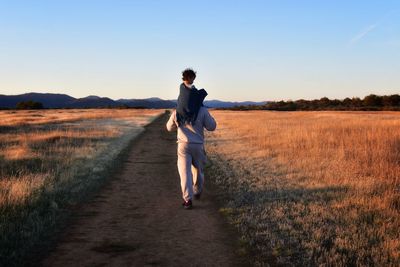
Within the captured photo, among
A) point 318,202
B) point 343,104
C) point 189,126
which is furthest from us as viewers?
point 343,104

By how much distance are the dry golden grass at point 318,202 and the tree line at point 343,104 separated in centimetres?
7129

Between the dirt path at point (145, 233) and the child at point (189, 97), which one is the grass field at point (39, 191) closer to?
the dirt path at point (145, 233)

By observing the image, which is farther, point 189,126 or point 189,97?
point 189,126

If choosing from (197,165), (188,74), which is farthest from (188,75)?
(197,165)

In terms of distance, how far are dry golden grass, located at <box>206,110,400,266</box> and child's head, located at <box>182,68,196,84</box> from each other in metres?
2.52

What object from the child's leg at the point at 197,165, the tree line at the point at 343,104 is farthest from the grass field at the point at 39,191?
the tree line at the point at 343,104

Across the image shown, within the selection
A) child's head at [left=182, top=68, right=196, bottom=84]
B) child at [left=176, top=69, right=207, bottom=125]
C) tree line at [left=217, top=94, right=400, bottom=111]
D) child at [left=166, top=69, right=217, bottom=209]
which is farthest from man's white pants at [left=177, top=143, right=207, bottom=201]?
tree line at [left=217, top=94, right=400, bottom=111]

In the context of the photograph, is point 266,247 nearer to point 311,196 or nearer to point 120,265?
point 120,265

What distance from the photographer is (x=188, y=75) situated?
25.4 ft

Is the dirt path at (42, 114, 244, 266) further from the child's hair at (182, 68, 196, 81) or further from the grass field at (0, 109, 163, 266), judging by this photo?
the child's hair at (182, 68, 196, 81)

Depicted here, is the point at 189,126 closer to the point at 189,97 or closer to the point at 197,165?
the point at 189,97

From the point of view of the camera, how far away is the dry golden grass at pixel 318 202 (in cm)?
573

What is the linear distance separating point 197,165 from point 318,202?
2.52 meters

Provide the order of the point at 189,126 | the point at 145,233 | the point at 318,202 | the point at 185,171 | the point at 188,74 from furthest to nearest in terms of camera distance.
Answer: the point at 318,202 → the point at 185,171 → the point at 189,126 → the point at 188,74 → the point at 145,233
